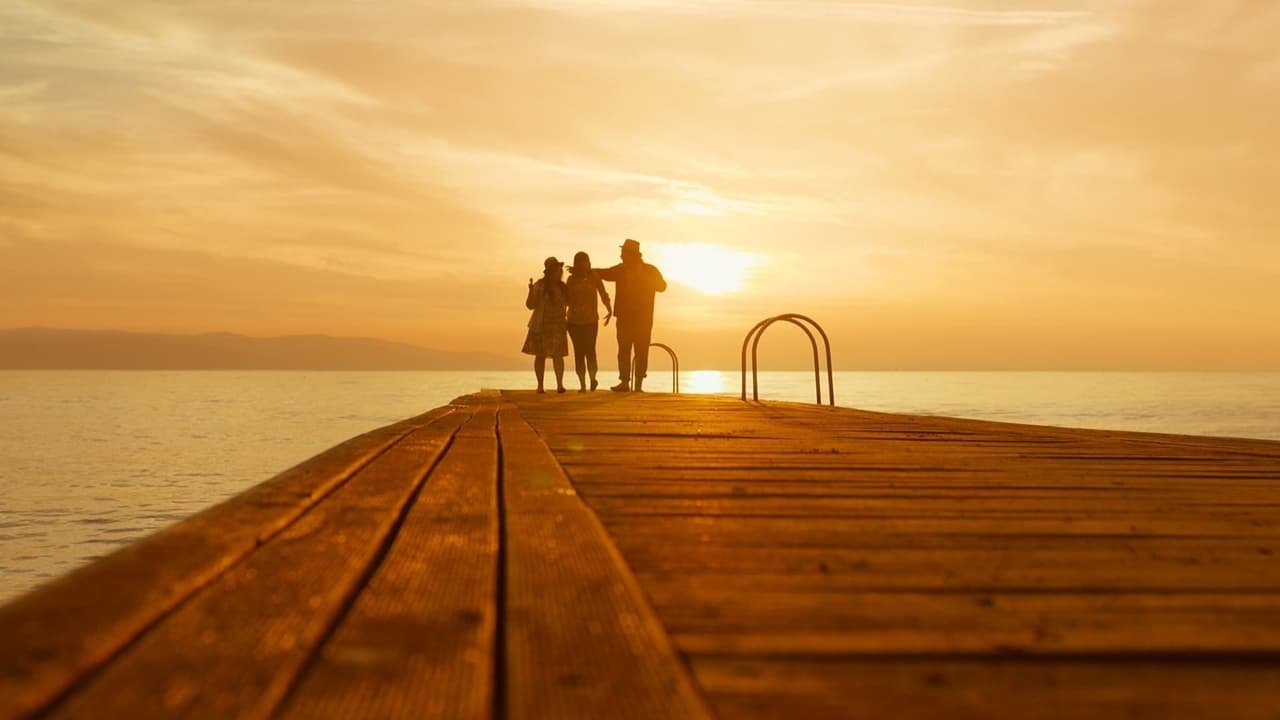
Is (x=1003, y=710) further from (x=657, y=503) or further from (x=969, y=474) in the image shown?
(x=969, y=474)

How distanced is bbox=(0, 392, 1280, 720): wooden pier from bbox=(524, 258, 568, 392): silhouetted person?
35.3 feet

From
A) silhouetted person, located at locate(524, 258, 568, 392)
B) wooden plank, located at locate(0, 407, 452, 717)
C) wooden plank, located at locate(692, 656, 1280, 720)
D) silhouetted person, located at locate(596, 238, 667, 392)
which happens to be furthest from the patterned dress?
wooden plank, located at locate(692, 656, 1280, 720)

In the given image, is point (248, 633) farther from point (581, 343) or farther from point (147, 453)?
point (147, 453)

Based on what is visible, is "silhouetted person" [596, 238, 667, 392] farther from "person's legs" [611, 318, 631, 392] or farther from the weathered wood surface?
the weathered wood surface

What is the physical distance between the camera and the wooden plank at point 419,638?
1189 mm

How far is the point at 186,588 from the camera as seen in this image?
1681 mm

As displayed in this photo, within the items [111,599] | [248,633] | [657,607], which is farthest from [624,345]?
[248,633]

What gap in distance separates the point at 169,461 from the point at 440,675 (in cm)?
4409

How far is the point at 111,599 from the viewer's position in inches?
61.1

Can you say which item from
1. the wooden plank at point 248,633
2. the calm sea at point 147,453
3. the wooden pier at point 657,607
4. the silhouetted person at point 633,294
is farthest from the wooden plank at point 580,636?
the calm sea at point 147,453

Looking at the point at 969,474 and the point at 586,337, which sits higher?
the point at 586,337

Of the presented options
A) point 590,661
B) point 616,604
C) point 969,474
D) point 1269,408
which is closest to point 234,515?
point 616,604

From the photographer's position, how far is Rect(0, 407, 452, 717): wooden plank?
122 cm

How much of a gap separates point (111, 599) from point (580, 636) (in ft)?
2.52
